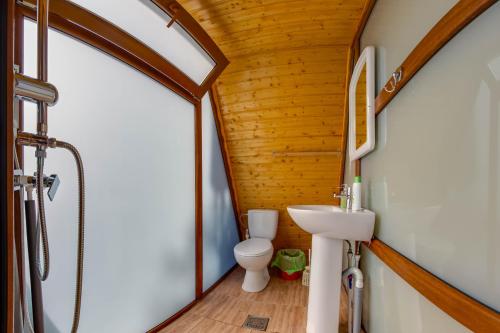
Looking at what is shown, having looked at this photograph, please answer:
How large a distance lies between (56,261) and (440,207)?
152cm

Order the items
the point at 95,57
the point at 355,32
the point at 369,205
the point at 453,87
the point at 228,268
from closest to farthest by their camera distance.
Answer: the point at 453,87 → the point at 95,57 → the point at 369,205 → the point at 355,32 → the point at 228,268

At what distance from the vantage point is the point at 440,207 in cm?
70

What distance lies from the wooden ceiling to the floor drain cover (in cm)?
119

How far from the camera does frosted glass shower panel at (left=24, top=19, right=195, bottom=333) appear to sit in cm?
97

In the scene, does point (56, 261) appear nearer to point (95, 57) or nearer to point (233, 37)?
point (95, 57)

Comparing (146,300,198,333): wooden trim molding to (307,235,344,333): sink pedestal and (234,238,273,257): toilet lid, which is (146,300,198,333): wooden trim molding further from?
(307,235,344,333): sink pedestal

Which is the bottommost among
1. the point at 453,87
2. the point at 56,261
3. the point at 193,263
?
the point at 193,263

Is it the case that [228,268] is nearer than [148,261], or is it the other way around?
[148,261]

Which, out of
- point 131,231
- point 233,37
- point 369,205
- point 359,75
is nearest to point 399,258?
point 369,205

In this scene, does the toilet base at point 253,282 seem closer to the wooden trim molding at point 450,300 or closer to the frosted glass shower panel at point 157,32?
the wooden trim molding at point 450,300

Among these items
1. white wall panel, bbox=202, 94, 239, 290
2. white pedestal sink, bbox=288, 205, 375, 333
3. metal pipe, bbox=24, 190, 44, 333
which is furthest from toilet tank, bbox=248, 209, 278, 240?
metal pipe, bbox=24, 190, 44, 333

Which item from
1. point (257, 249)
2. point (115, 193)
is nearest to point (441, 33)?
point (115, 193)

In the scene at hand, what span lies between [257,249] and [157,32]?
1.94 metres

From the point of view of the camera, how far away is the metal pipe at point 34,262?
69cm
